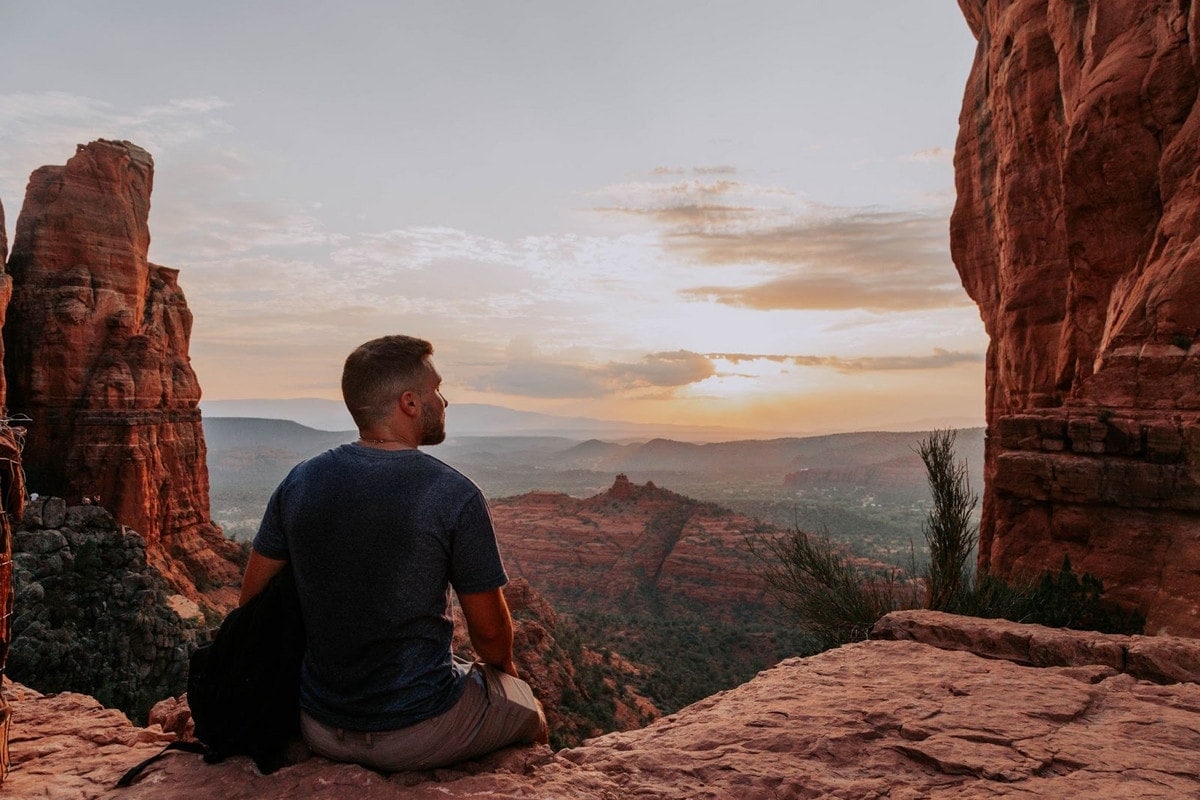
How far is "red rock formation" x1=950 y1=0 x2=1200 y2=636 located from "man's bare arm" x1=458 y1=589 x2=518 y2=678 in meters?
9.91

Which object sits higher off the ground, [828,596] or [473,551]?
[473,551]

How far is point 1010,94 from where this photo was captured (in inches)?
630

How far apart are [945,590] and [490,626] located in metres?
8.05

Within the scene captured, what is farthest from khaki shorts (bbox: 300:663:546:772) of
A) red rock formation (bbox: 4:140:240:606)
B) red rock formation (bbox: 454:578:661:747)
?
red rock formation (bbox: 4:140:240:606)

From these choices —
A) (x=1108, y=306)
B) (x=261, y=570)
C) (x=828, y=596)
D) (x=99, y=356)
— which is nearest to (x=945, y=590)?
(x=828, y=596)

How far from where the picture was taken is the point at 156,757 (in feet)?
8.55

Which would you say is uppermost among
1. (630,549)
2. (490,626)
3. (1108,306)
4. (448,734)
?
(1108,306)

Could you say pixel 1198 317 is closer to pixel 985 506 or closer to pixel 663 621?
pixel 985 506

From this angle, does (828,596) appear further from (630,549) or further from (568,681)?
(630,549)

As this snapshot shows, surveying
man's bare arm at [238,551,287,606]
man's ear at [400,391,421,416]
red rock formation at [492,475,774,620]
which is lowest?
red rock formation at [492,475,774,620]

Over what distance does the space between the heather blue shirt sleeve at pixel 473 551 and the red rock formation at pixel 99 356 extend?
29.4m

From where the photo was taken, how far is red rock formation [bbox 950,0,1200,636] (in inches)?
354

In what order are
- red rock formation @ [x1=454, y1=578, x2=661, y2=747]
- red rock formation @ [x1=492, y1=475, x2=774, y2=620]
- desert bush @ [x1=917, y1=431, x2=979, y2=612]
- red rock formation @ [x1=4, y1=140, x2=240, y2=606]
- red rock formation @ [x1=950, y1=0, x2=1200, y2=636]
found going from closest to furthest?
desert bush @ [x1=917, y1=431, x2=979, y2=612]
red rock formation @ [x1=950, y1=0, x2=1200, y2=636]
red rock formation @ [x1=454, y1=578, x2=661, y2=747]
red rock formation @ [x1=4, y1=140, x2=240, y2=606]
red rock formation @ [x1=492, y1=475, x2=774, y2=620]

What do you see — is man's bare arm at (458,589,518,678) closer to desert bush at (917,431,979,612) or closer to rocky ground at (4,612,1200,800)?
rocky ground at (4,612,1200,800)
